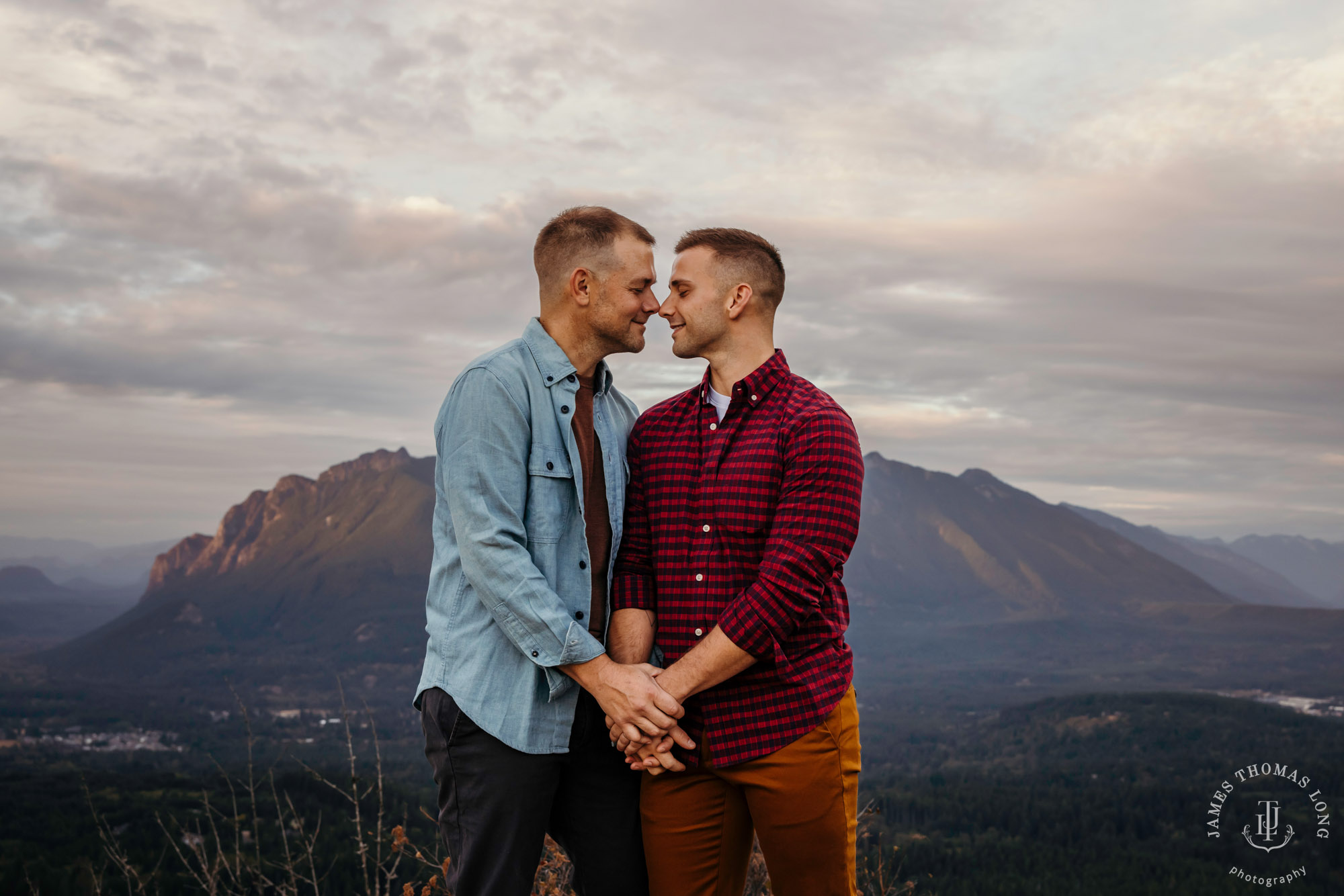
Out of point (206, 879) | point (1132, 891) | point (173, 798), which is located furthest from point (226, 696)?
point (206, 879)

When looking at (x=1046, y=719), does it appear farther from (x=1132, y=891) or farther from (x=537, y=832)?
(x=537, y=832)

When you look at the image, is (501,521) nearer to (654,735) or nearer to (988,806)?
(654,735)

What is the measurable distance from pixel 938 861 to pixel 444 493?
58875 mm

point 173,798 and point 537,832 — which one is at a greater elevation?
point 537,832

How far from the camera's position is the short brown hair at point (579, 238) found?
389cm

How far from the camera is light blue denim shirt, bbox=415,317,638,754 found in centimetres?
347

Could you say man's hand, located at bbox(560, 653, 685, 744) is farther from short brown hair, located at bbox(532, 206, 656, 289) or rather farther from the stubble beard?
short brown hair, located at bbox(532, 206, 656, 289)

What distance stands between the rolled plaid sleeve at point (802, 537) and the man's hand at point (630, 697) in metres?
0.34

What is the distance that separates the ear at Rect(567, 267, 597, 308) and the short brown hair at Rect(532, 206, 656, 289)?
0.10 feet

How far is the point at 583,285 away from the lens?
3.92m

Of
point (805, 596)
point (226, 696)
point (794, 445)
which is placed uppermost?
point (794, 445)

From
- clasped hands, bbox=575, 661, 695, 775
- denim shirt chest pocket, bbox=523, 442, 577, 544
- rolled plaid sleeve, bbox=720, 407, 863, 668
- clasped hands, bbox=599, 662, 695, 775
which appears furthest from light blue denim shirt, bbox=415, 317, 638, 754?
rolled plaid sleeve, bbox=720, 407, 863, 668

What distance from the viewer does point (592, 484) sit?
12.8 feet

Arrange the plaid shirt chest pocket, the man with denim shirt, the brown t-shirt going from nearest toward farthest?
the man with denim shirt, the plaid shirt chest pocket, the brown t-shirt
